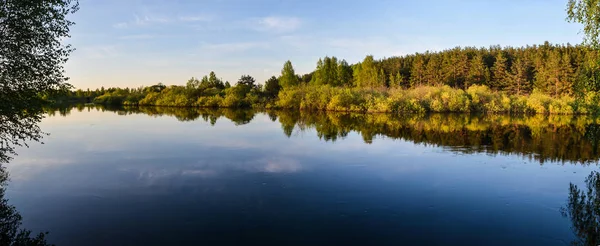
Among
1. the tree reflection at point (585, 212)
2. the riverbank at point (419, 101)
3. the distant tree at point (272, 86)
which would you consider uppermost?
the distant tree at point (272, 86)

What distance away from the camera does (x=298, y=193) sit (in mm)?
11656

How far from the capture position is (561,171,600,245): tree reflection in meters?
8.34

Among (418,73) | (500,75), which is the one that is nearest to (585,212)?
(500,75)

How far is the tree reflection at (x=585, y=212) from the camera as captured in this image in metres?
8.34

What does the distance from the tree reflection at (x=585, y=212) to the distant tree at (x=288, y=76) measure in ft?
243

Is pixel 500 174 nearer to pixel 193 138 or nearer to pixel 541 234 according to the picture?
pixel 541 234

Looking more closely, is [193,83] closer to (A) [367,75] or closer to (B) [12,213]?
(A) [367,75]

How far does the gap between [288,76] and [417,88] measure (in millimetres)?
31696

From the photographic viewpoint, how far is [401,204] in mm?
10602

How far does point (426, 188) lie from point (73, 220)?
33.3ft

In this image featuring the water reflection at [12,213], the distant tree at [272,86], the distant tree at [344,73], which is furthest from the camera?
the distant tree at [344,73]

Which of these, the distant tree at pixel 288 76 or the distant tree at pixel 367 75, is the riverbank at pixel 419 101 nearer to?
the distant tree at pixel 288 76

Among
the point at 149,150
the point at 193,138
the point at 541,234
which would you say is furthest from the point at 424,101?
the point at 541,234

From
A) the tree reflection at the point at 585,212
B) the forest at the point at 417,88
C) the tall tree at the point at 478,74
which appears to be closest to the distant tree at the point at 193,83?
the forest at the point at 417,88
